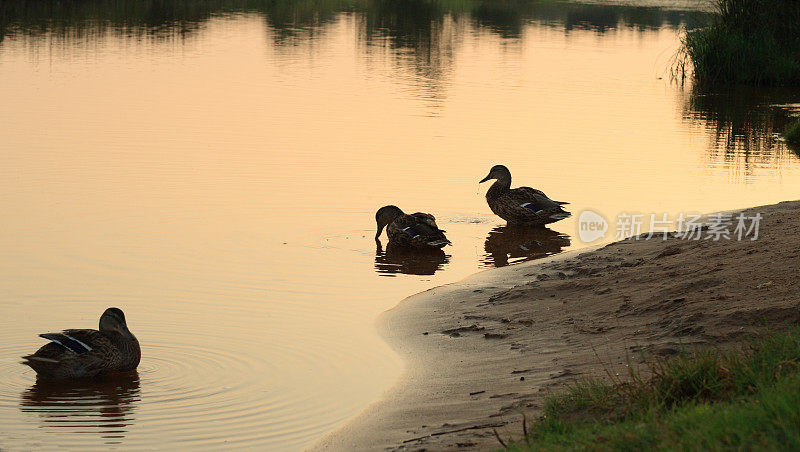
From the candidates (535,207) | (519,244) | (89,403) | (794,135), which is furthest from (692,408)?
(794,135)

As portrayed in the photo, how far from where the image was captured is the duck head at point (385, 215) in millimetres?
14320

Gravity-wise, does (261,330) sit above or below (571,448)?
below

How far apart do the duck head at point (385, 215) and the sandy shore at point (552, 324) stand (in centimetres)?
260

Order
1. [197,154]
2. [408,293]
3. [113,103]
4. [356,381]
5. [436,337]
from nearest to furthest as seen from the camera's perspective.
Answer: [356,381], [436,337], [408,293], [197,154], [113,103]

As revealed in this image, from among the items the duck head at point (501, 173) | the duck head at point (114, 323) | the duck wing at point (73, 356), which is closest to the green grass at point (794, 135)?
the duck head at point (501, 173)

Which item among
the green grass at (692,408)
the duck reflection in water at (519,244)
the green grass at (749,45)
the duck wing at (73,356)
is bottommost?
the duck reflection in water at (519,244)

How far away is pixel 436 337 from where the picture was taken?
380 inches

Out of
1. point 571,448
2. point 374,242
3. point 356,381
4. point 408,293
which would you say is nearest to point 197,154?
point 374,242

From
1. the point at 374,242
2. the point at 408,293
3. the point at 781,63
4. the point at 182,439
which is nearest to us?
the point at 182,439

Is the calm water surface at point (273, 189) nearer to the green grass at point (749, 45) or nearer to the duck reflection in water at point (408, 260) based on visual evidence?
the duck reflection in water at point (408, 260)

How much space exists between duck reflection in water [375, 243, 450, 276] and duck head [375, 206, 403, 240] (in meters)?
0.30

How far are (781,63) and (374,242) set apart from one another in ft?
72.8

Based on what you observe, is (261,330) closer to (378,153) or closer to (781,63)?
(378,153)

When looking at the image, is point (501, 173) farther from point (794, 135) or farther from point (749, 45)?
point (749, 45)
